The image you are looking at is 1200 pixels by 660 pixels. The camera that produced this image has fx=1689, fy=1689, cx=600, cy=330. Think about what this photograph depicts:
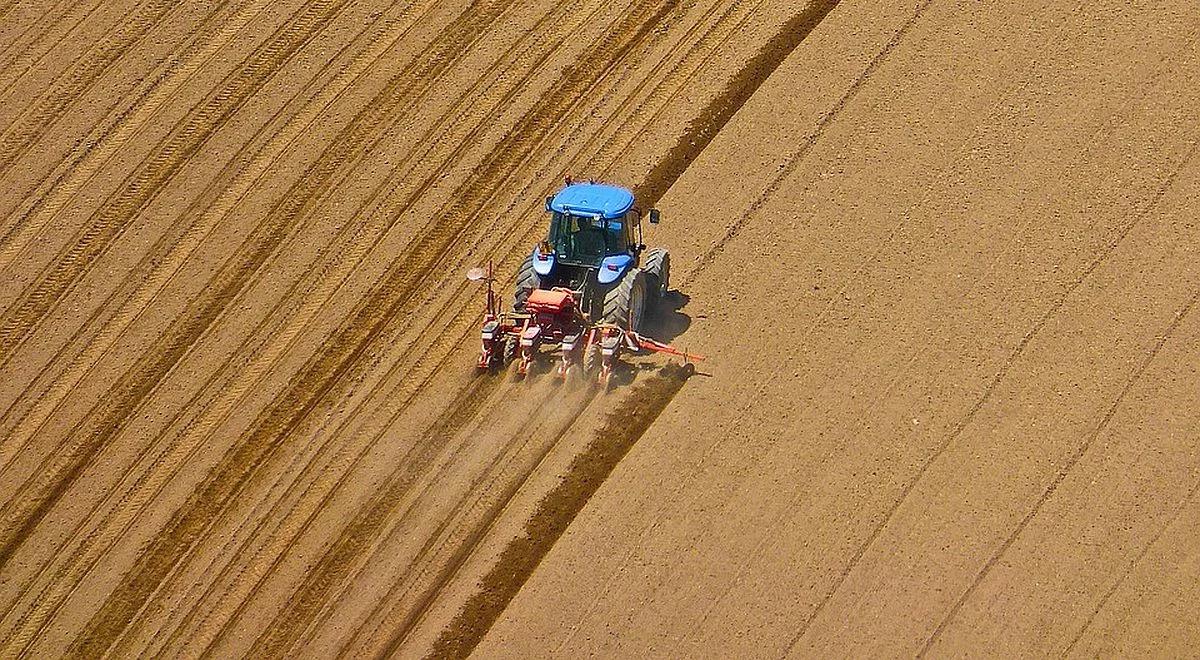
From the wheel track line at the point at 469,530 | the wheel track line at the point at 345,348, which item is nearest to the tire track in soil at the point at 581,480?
the wheel track line at the point at 469,530

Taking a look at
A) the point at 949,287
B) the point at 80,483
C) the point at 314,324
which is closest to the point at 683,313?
the point at 949,287

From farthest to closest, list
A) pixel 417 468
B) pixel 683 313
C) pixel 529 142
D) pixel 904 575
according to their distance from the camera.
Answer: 1. pixel 529 142
2. pixel 683 313
3. pixel 417 468
4. pixel 904 575

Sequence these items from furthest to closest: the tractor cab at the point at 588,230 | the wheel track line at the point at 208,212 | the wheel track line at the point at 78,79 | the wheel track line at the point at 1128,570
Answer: the wheel track line at the point at 78,79, the wheel track line at the point at 208,212, the tractor cab at the point at 588,230, the wheel track line at the point at 1128,570

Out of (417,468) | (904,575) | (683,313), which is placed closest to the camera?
(904,575)

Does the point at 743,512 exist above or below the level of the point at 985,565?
below

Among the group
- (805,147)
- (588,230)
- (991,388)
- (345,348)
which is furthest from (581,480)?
(805,147)

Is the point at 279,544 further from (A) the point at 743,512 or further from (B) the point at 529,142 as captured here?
(B) the point at 529,142

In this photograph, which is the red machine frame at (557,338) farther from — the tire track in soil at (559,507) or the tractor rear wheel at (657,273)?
the tractor rear wheel at (657,273)
